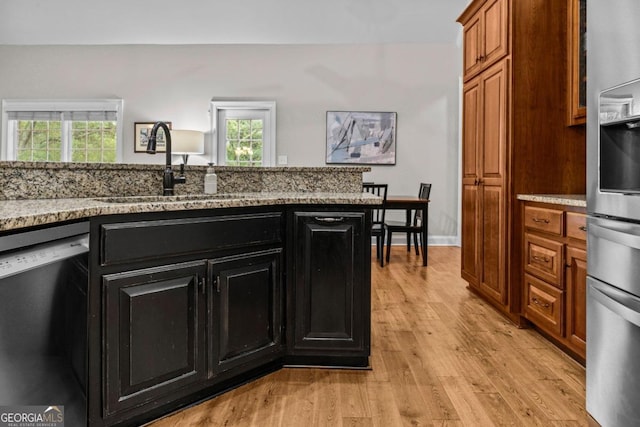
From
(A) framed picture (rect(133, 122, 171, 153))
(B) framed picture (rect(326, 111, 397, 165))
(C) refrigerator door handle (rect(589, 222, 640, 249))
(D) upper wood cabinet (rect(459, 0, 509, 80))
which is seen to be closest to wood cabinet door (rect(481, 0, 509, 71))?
(D) upper wood cabinet (rect(459, 0, 509, 80))

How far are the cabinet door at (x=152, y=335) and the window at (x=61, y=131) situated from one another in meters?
5.16

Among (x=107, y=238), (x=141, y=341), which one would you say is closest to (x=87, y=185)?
(x=107, y=238)

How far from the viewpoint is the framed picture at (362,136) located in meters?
5.86

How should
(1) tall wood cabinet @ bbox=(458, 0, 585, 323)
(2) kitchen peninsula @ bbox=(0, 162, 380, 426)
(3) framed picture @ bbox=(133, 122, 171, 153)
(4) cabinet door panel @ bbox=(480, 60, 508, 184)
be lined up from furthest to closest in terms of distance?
(3) framed picture @ bbox=(133, 122, 171, 153), (4) cabinet door panel @ bbox=(480, 60, 508, 184), (1) tall wood cabinet @ bbox=(458, 0, 585, 323), (2) kitchen peninsula @ bbox=(0, 162, 380, 426)

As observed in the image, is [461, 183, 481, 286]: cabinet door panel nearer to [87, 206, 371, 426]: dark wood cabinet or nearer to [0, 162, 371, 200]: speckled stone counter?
[0, 162, 371, 200]: speckled stone counter

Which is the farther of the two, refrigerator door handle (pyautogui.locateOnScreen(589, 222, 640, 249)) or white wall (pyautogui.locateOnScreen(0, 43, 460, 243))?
white wall (pyautogui.locateOnScreen(0, 43, 460, 243))

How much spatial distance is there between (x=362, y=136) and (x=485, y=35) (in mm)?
2907

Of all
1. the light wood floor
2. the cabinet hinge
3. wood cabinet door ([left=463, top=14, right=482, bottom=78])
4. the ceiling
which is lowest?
the light wood floor

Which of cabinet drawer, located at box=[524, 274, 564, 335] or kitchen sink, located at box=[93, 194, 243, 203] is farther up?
kitchen sink, located at box=[93, 194, 243, 203]

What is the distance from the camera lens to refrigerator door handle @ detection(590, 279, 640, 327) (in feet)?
4.09

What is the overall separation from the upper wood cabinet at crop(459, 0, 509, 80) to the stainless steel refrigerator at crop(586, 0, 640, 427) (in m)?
1.37

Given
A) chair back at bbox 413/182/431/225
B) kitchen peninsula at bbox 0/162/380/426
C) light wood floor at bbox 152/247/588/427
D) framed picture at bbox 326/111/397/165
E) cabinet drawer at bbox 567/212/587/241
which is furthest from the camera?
framed picture at bbox 326/111/397/165

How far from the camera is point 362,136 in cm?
587

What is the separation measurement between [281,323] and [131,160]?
4.95 metres
